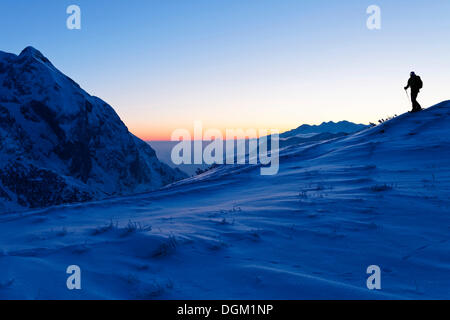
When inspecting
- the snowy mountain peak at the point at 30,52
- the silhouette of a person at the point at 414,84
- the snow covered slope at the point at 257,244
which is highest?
the snowy mountain peak at the point at 30,52

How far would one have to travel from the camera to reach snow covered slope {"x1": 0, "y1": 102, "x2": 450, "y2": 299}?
3.00m

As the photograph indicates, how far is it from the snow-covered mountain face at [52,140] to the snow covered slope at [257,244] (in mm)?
62514

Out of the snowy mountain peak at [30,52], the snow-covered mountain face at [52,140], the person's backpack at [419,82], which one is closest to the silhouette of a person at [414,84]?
the person's backpack at [419,82]

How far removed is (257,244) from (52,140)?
97.1 meters

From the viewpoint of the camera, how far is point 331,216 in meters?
4.82

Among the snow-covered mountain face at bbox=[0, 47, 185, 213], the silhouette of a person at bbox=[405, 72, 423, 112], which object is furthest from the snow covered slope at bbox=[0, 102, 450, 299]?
the snow-covered mountain face at bbox=[0, 47, 185, 213]

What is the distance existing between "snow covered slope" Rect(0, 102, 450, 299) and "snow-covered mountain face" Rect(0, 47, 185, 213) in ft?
205

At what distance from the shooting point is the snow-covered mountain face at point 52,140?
2707 inches

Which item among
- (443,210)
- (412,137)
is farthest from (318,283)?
(412,137)

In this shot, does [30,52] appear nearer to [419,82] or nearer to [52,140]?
[52,140]

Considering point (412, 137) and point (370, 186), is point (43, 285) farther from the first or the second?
point (412, 137)

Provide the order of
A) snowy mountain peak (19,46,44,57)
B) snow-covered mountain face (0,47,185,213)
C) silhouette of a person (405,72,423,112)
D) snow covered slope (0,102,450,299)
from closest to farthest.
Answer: snow covered slope (0,102,450,299) < silhouette of a person (405,72,423,112) < snow-covered mountain face (0,47,185,213) < snowy mountain peak (19,46,44,57)

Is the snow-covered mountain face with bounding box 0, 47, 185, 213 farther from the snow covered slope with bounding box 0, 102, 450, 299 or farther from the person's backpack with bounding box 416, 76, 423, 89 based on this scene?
the snow covered slope with bounding box 0, 102, 450, 299

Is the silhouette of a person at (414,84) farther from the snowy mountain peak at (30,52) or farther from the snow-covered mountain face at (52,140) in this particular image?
the snowy mountain peak at (30,52)
